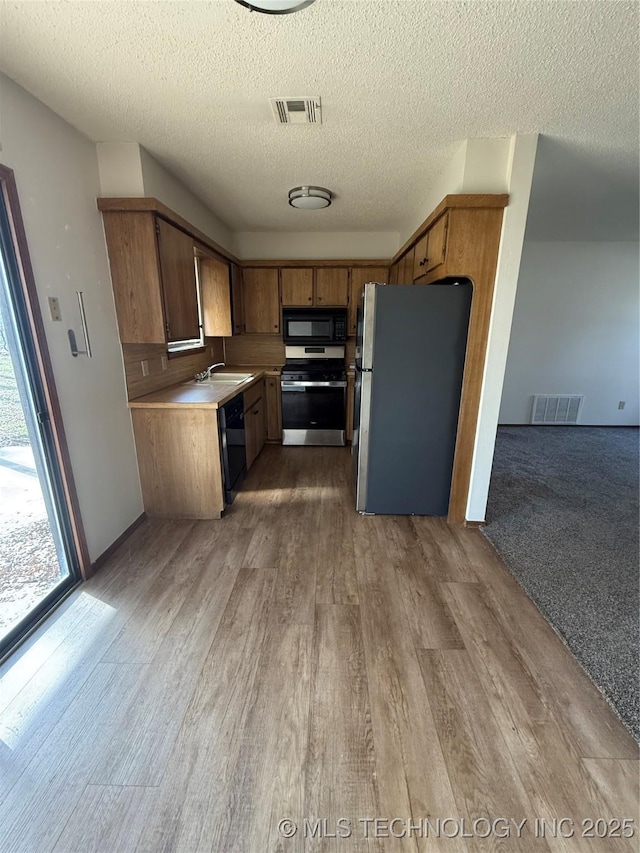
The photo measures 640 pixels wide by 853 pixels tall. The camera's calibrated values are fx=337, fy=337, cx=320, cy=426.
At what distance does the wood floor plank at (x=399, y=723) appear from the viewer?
1.05 m

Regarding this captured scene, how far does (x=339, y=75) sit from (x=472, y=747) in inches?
109

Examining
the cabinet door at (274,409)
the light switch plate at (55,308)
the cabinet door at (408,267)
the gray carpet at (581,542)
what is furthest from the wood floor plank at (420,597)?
the light switch plate at (55,308)

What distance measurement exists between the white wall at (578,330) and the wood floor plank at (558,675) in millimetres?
3820

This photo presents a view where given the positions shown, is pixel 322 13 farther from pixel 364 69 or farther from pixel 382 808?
pixel 382 808

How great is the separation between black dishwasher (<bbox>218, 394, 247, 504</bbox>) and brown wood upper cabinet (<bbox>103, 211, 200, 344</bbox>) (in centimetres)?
68

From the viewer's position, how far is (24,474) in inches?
66.2

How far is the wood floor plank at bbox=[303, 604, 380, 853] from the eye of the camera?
104 cm

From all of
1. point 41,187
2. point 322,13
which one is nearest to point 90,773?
point 41,187

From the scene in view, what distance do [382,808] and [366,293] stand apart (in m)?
2.45

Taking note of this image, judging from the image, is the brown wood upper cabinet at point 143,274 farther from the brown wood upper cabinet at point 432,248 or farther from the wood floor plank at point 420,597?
the wood floor plank at point 420,597

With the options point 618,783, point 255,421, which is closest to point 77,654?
point 618,783

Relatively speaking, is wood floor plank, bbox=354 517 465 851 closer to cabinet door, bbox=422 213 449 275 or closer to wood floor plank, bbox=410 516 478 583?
wood floor plank, bbox=410 516 478 583

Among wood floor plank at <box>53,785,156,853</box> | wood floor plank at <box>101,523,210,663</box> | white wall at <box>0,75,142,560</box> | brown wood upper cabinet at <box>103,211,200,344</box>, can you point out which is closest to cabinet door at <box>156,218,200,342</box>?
brown wood upper cabinet at <box>103,211,200,344</box>

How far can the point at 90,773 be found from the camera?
1.12 meters
